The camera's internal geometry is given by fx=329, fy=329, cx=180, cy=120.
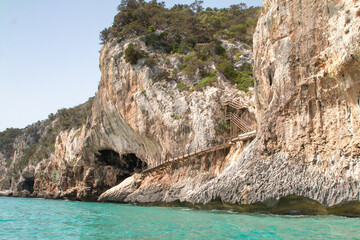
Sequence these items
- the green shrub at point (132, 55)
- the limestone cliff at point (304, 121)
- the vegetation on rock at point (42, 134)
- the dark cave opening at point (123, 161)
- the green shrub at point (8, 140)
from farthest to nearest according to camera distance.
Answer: the green shrub at point (8, 140) → the vegetation on rock at point (42, 134) → the dark cave opening at point (123, 161) → the green shrub at point (132, 55) → the limestone cliff at point (304, 121)

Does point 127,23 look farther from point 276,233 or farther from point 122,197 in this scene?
point 276,233

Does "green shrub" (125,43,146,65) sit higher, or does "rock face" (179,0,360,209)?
"green shrub" (125,43,146,65)

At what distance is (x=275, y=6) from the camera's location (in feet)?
52.6

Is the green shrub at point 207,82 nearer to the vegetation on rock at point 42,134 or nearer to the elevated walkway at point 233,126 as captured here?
the elevated walkway at point 233,126

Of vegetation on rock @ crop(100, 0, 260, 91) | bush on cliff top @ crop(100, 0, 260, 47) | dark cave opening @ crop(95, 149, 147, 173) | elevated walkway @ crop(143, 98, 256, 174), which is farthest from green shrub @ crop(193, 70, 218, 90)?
dark cave opening @ crop(95, 149, 147, 173)

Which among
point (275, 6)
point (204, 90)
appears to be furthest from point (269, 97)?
point (204, 90)

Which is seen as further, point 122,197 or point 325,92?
point 122,197

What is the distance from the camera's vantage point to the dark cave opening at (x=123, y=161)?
38.3 metres

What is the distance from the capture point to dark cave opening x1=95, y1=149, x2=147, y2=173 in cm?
3832

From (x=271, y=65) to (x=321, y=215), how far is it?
7144mm

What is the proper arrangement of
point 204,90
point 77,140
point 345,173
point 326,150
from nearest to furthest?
point 345,173, point 326,150, point 204,90, point 77,140

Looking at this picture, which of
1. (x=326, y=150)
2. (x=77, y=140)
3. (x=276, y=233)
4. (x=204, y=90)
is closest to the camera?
(x=276, y=233)

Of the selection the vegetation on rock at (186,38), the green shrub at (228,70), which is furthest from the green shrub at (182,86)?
the green shrub at (228,70)

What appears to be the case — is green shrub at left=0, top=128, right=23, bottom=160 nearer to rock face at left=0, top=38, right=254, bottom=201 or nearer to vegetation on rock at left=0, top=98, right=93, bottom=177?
vegetation on rock at left=0, top=98, right=93, bottom=177
